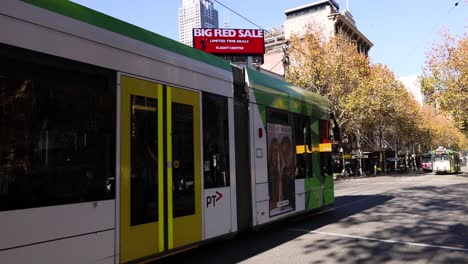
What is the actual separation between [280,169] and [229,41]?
101ft

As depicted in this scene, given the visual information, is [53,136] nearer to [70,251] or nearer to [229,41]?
[70,251]

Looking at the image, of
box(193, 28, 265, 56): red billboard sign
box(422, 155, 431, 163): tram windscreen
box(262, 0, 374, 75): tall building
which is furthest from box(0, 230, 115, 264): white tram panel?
box(262, 0, 374, 75): tall building

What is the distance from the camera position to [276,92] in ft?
28.1

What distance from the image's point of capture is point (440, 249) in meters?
6.98

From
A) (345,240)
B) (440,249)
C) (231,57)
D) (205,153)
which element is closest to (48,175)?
(205,153)

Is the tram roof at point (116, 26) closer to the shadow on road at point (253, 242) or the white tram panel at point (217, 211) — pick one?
the white tram panel at point (217, 211)

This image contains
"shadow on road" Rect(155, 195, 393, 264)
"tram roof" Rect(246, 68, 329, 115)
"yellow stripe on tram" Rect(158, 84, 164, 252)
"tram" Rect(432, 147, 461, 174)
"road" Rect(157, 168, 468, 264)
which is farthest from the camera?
"tram" Rect(432, 147, 461, 174)

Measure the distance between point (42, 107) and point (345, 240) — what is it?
5685 mm

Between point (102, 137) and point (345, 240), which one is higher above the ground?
point (102, 137)

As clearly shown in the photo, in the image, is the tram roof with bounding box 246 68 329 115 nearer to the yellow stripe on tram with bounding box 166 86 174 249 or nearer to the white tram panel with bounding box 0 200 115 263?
the yellow stripe on tram with bounding box 166 86 174 249

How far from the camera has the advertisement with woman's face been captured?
8.09 m

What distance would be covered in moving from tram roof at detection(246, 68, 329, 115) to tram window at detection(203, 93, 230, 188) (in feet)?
3.86

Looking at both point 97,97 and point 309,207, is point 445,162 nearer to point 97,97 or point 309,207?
point 309,207

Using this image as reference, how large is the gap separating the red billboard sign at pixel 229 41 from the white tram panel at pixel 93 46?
104ft
